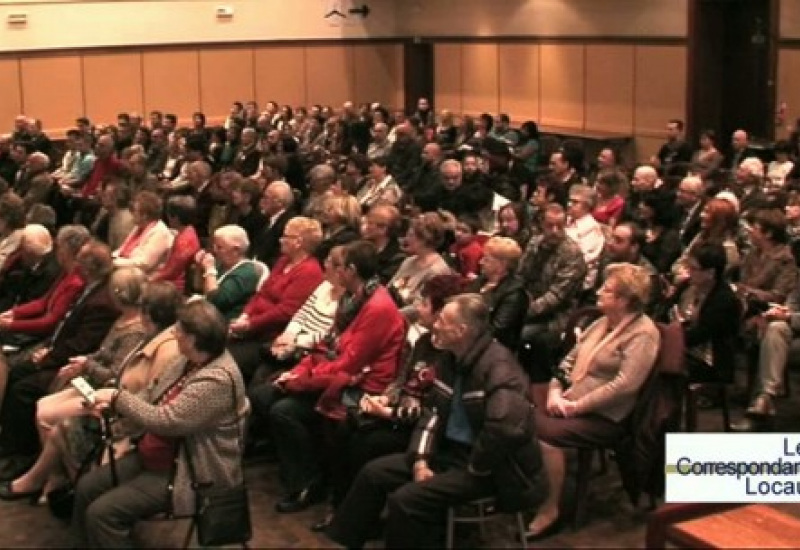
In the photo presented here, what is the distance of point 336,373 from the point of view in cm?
492

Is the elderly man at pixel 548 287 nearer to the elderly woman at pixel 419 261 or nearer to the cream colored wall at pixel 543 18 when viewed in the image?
the elderly woman at pixel 419 261

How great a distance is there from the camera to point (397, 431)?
4.65m

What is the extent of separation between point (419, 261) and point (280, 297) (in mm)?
758

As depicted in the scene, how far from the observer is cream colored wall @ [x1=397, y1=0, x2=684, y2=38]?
1479 cm

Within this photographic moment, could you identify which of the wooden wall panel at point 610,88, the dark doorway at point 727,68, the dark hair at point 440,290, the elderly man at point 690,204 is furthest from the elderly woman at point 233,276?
the wooden wall panel at point 610,88

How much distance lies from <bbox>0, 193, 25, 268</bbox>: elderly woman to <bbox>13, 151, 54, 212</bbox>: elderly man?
1827 millimetres

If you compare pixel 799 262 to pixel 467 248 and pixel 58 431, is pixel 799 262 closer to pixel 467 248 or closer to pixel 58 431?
pixel 467 248

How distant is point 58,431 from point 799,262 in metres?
4.20

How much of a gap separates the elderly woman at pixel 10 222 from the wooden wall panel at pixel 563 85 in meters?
10.5

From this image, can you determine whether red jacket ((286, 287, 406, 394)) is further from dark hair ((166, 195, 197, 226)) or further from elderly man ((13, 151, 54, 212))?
elderly man ((13, 151, 54, 212))

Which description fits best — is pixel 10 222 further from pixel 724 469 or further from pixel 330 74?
pixel 330 74

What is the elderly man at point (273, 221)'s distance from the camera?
7406 mm

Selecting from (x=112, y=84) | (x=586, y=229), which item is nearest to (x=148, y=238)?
(x=586, y=229)

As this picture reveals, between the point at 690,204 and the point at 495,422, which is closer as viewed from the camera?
the point at 495,422
